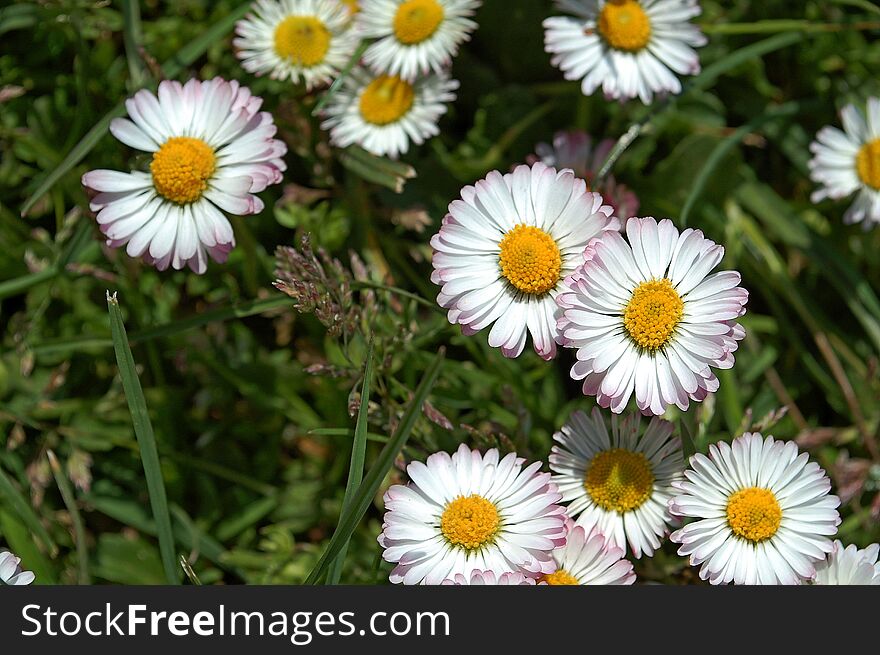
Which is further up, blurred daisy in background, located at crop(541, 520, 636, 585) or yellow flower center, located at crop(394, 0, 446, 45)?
yellow flower center, located at crop(394, 0, 446, 45)

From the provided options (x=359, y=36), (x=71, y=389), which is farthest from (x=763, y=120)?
(x=71, y=389)

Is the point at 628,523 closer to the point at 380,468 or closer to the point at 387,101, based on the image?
the point at 380,468

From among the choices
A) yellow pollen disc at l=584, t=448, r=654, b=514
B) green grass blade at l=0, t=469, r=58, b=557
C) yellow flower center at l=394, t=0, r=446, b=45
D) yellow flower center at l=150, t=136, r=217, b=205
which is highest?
yellow flower center at l=394, t=0, r=446, b=45

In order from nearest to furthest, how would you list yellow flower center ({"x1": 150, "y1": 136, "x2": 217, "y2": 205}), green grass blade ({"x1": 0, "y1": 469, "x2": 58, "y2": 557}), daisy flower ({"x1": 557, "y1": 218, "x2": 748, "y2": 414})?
daisy flower ({"x1": 557, "y1": 218, "x2": 748, "y2": 414}) → yellow flower center ({"x1": 150, "y1": 136, "x2": 217, "y2": 205}) → green grass blade ({"x1": 0, "y1": 469, "x2": 58, "y2": 557})

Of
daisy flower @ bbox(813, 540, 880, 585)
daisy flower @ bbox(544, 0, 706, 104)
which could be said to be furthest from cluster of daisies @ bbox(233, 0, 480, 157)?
daisy flower @ bbox(813, 540, 880, 585)

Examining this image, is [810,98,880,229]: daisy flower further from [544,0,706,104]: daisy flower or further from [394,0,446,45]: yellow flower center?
[394,0,446,45]: yellow flower center

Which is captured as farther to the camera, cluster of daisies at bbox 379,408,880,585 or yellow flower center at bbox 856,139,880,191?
yellow flower center at bbox 856,139,880,191

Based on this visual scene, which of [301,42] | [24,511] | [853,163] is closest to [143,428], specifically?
[24,511]

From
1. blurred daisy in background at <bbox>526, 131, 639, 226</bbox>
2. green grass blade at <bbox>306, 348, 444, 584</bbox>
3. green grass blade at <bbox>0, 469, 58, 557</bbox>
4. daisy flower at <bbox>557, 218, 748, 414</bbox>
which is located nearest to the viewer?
green grass blade at <bbox>306, 348, 444, 584</bbox>

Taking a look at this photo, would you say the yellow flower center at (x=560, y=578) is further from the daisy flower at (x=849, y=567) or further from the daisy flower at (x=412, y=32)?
the daisy flower at (x=412, y=32)
